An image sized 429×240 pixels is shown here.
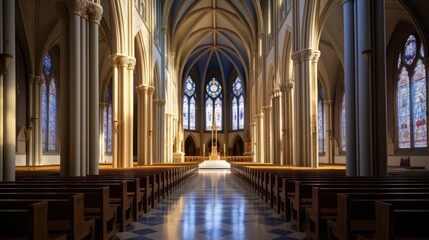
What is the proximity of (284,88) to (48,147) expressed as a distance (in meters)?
14.6

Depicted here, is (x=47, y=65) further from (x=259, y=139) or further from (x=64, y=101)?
(x=259, y=139)

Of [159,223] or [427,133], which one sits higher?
[427,133]

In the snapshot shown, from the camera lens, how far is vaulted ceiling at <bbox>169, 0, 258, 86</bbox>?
33844mm

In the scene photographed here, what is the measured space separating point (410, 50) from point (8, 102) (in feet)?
64.5

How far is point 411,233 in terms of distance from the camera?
11.6ft

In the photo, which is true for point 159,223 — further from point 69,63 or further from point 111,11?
point 111,11

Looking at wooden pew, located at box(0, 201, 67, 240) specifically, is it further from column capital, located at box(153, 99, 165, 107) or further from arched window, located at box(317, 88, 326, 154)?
arched window, located at box(317, 88, 326, 154)

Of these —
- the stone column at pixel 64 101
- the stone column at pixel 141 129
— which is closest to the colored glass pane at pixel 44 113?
the stone column at pixel 141 129

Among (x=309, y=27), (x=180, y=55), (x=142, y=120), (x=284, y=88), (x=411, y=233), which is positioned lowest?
(x=411, y=233)

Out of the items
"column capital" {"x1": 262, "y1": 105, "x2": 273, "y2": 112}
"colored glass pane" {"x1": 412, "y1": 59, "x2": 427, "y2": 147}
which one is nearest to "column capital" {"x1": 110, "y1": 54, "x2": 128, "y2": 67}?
"column capital" {"x1": 262, "y1": 105, "x2": 273, "y2": 112}

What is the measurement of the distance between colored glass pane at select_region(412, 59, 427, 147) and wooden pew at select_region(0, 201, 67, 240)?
64.1 feet

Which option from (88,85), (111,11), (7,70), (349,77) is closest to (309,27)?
(349,77)

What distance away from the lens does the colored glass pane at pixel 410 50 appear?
20.7 m

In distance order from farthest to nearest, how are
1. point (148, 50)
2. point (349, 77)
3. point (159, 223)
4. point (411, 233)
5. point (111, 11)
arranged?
point (148, 50)
point (111, 11)
point (349, 77)
point (159, 223)
point (411, 233)
